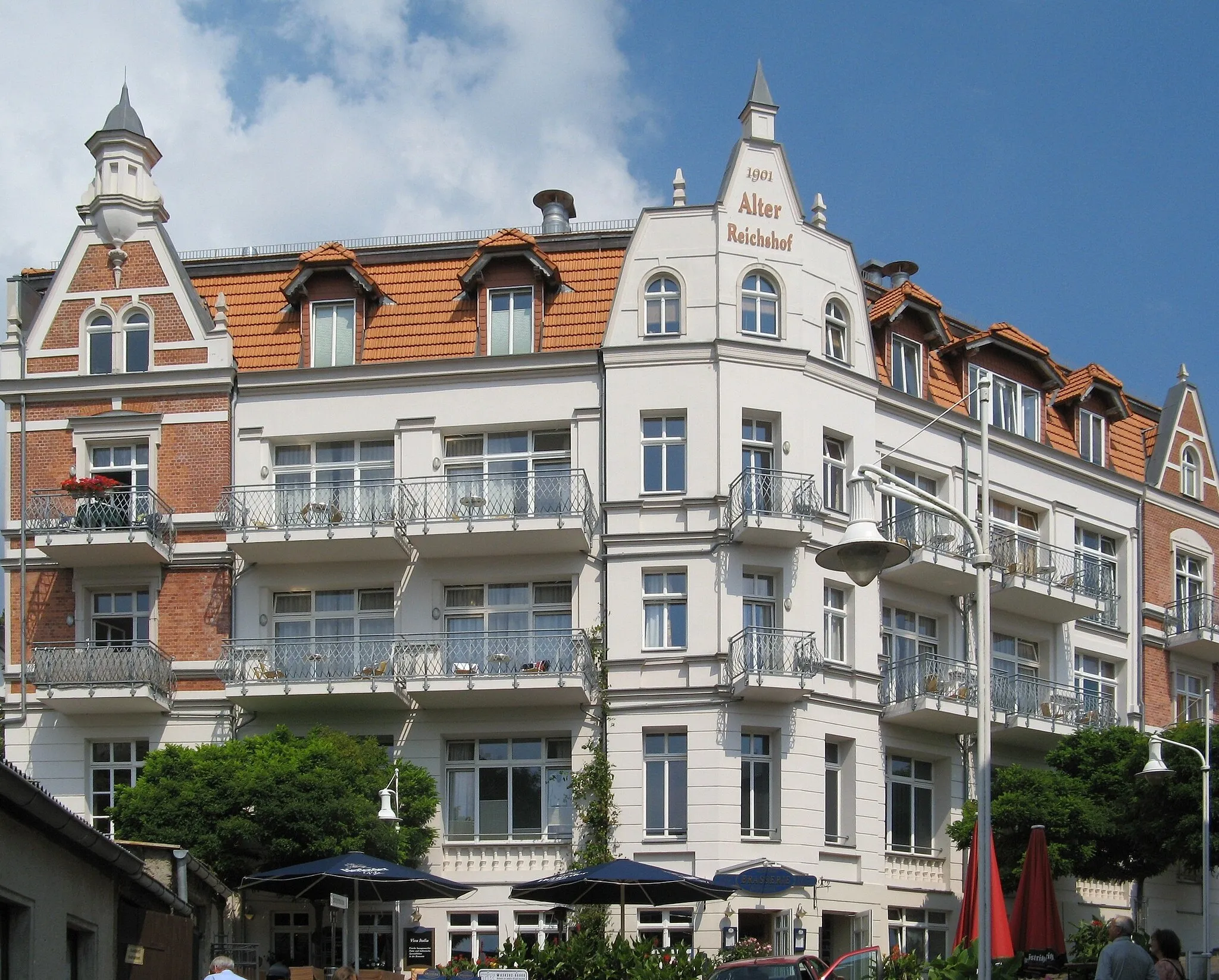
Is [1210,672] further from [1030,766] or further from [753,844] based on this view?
[753,844]

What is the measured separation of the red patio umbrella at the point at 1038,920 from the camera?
22688 millimetres

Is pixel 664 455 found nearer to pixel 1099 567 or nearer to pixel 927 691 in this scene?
pixel 927 691

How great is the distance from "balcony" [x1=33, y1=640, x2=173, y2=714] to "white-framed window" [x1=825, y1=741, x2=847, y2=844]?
12845 mm

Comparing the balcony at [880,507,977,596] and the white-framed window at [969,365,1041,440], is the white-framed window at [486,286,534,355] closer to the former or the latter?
the balcony at [880,507,977,596]

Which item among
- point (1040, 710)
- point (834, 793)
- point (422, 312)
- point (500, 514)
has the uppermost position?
point (422, 312)

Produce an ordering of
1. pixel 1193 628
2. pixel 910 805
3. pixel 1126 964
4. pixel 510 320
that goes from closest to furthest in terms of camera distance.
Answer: pixel 1126 964 → pixel 510 320 → pixel 910 805 → pixel 1193 628

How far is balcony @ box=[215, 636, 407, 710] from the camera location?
35656 mm

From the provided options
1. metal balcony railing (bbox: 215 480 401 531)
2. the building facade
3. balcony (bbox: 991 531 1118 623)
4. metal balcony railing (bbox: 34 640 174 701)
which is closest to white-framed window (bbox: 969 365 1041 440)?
the building facade

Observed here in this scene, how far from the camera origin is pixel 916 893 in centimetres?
3731

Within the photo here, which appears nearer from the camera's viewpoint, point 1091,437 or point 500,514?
point 500,514

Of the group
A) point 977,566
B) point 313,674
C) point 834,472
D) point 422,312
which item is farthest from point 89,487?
point 977,566

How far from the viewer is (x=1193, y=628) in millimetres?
43438

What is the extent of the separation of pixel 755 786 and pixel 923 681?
14.0ft

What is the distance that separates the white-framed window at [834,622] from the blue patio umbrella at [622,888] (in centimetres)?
725
